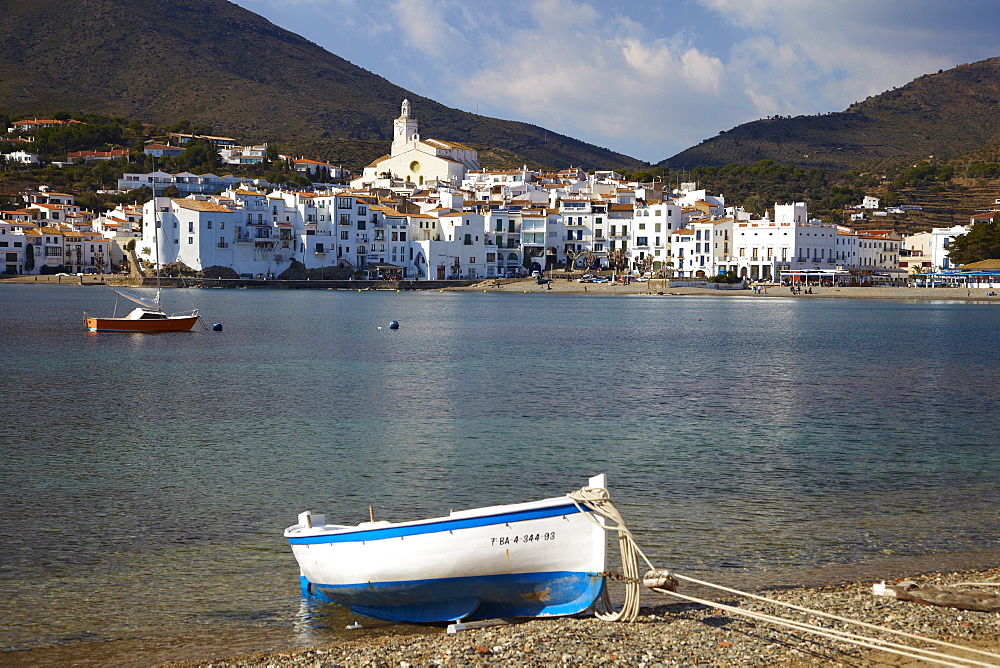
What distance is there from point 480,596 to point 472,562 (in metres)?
0.46

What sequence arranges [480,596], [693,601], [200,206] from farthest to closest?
1. [200,206]
2. [693,601]
3. [480,596]

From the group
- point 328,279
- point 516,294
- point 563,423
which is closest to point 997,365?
Result: point 563,423

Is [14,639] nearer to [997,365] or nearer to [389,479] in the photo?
[389,479]

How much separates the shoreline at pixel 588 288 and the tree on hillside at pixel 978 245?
404 cm

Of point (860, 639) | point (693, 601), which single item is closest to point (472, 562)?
point (693, 601)

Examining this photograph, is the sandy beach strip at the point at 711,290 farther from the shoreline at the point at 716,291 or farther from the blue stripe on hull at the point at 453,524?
the blue stripe on hull at the point at 453,524

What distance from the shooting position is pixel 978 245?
9306cm

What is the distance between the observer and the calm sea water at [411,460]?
33.4ft

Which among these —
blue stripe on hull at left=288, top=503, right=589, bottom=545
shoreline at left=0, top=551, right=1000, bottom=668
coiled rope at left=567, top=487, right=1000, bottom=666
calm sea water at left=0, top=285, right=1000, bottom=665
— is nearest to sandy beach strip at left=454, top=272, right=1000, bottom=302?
calm sea water at left=0, top=285, right=1000, bottom=665

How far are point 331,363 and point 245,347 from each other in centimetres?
690

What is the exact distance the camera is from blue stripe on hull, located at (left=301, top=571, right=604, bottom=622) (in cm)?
852

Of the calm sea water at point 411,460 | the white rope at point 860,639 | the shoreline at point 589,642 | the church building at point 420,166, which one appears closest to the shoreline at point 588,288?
the church building at point 420,166

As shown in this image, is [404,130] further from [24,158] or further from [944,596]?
[944,596]

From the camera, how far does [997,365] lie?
3456 cm
